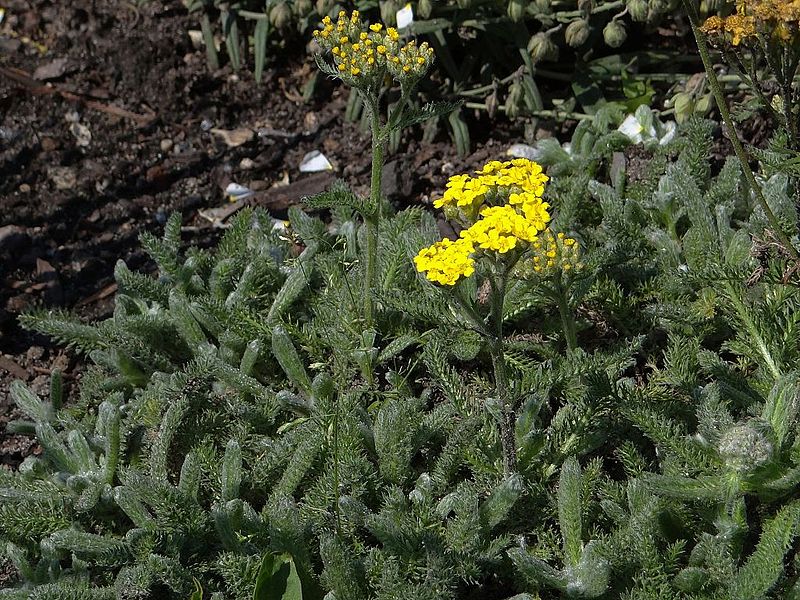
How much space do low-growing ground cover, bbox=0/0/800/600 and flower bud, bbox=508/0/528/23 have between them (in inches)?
31.6

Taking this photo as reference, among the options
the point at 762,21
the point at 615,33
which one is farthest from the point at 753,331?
the point at 615,33

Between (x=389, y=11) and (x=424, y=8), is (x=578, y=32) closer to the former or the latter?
(x=424, y=8)

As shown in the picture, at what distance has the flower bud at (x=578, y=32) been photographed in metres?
4.15

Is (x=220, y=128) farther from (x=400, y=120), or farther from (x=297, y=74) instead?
(x=400, y=120)

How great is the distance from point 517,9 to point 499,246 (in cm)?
219

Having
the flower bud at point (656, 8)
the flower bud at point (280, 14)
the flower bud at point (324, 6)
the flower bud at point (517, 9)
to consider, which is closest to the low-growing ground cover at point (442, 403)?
the flower bud at point (656, 8)

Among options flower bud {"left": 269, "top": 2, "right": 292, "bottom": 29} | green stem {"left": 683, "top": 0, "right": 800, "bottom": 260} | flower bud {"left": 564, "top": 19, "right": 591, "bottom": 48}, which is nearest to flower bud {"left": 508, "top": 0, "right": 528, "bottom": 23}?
flower bud {"left": 564, "top": 19, "right": 591, "bottom": 48}

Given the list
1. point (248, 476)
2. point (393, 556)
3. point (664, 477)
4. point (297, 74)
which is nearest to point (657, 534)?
point (664, 477)

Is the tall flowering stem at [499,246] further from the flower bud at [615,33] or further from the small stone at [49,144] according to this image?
the small stone at [49,144]

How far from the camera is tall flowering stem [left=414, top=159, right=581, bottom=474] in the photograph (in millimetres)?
2320

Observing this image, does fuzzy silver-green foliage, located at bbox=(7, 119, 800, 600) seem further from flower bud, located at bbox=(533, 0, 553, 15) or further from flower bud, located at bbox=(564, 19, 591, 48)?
flower bud, located at bbox=(533, 0, 553, 15)

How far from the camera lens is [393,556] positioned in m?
2.73

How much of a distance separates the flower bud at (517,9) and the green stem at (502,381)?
6.13ft

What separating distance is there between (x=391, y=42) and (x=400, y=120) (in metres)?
0.26
